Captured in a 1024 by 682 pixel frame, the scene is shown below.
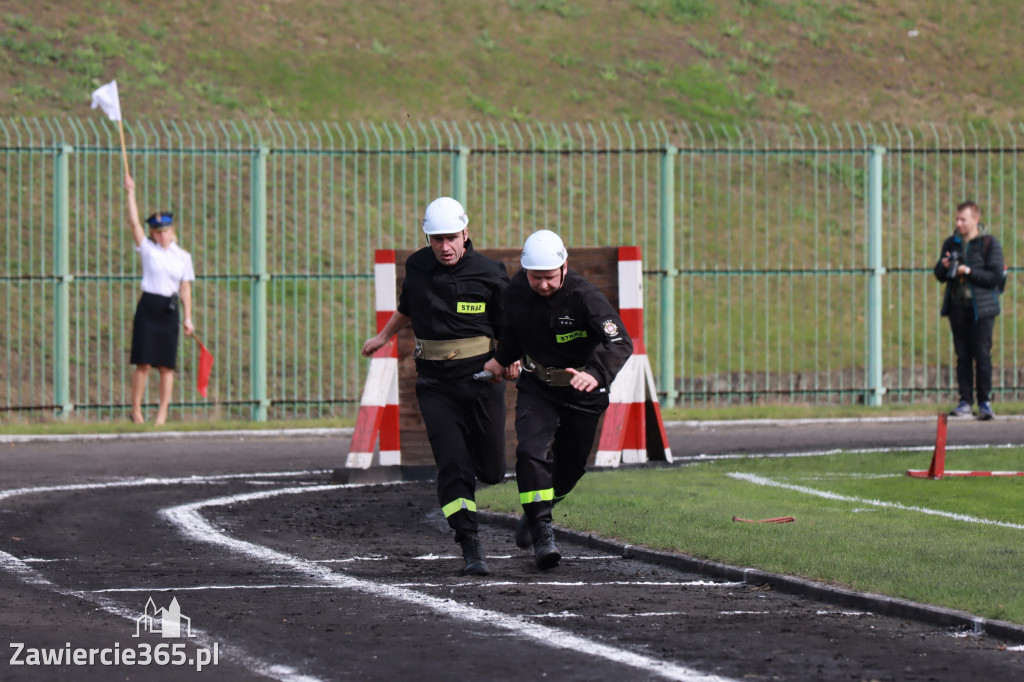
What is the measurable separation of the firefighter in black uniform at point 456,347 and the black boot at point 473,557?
0.93 ft

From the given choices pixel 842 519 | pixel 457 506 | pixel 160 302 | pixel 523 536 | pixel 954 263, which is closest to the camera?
pixel 457 506

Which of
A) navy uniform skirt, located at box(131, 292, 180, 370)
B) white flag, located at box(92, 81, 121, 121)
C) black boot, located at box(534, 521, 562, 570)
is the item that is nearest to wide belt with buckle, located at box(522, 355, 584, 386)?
black boot, located at box(534, 521, 562, 570)

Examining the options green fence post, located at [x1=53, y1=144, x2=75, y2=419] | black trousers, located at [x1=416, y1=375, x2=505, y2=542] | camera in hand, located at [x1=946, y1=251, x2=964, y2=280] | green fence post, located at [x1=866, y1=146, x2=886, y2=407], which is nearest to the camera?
black trousers, located at [x1=416, y1=375, x2=505, y2=542]

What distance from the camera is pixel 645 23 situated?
4822 centimetres

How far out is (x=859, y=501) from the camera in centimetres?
1082

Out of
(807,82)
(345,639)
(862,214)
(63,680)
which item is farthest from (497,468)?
(807,82)

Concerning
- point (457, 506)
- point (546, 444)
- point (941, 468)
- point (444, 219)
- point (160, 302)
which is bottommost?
point (941, 468)

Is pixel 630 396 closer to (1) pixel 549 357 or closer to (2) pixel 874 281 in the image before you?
(1) pixel 549 357

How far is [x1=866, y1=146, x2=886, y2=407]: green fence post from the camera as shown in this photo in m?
19.0

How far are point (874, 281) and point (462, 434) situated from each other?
1119cm

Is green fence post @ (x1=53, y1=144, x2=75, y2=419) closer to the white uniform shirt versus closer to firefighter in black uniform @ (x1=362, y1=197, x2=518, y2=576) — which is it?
the white uniform shirt

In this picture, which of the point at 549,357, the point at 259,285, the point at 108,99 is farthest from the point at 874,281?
the point at 549,357

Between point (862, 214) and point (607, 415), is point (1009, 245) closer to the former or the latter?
point (862, 214)

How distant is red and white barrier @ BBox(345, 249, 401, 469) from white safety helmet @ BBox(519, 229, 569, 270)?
3.91 meters
